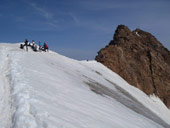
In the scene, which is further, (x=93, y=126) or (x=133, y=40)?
(x=133, y=40)

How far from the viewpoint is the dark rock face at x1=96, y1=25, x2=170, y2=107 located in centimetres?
4206

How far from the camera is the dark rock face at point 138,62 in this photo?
42062 mm

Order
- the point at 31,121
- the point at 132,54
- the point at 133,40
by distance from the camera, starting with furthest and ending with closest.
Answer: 1. the point at 133,40
2. the point at 132,54
3. the point at 31,121

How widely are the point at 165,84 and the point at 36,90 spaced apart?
49.6 meters

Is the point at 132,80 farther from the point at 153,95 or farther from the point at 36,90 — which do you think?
the point at 36,90

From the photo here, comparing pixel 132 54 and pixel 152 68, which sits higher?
pixel 132 54

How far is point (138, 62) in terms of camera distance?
4906cm

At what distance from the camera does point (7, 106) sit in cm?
744

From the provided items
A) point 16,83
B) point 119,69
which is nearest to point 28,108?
point 16,83

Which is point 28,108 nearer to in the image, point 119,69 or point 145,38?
point 119,69

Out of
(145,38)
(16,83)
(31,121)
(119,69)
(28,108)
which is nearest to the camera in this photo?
(31,121)

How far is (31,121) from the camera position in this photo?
5.75m

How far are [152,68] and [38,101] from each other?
48.8 m

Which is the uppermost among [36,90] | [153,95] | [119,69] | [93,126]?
[119,69]
